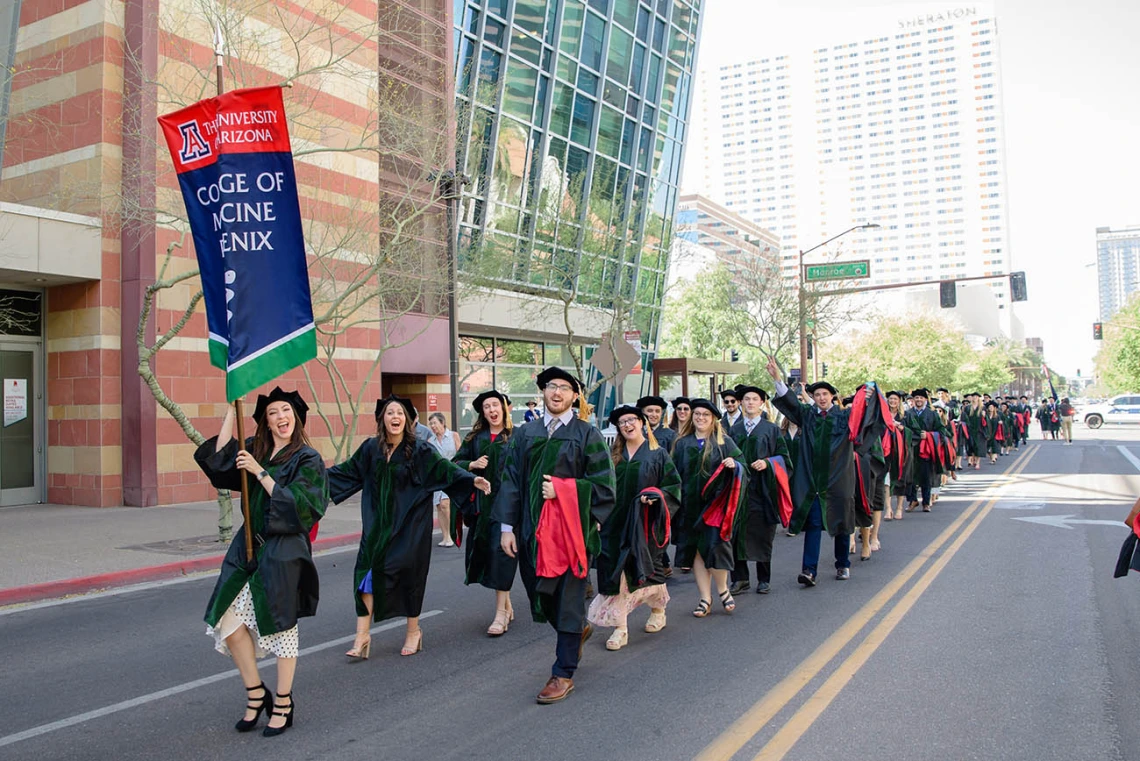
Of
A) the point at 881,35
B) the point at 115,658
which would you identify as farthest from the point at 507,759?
the point at 881,35

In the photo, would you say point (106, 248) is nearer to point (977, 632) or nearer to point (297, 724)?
point (297, 724)

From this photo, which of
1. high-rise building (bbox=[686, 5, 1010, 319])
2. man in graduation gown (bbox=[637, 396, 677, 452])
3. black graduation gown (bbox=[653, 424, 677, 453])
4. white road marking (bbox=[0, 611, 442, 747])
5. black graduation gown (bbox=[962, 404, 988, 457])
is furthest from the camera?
high-rise building (bbox=[686, 5, 1010, 319])

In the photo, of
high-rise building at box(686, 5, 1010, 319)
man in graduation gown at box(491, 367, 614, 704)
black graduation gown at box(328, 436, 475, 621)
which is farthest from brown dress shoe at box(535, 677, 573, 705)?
high-rise building at box(686, 5, 1010, 319)

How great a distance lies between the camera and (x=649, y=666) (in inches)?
238

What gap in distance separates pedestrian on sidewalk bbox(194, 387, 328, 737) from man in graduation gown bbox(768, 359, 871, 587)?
5.11m

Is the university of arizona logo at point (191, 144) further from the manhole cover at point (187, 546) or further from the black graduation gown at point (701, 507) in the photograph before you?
the manhole cover at point (187, 546)

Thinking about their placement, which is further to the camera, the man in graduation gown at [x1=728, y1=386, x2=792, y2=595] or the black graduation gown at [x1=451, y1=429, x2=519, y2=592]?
the man in graduation gown at [x1=728, y1=386, x2=792, y2=595]

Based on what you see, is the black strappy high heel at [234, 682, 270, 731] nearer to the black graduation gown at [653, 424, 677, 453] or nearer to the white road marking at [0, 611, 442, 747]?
the white road marking at [0, 611, 442, 747]

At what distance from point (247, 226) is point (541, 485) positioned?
235cm

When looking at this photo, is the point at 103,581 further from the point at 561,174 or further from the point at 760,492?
the point at 561,174

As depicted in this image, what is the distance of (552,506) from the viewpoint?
5.48 m

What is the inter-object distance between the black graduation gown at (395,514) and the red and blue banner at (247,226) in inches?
44.9

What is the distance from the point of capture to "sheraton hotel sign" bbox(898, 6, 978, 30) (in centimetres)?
18412

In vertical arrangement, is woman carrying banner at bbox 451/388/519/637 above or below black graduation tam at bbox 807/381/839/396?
below
